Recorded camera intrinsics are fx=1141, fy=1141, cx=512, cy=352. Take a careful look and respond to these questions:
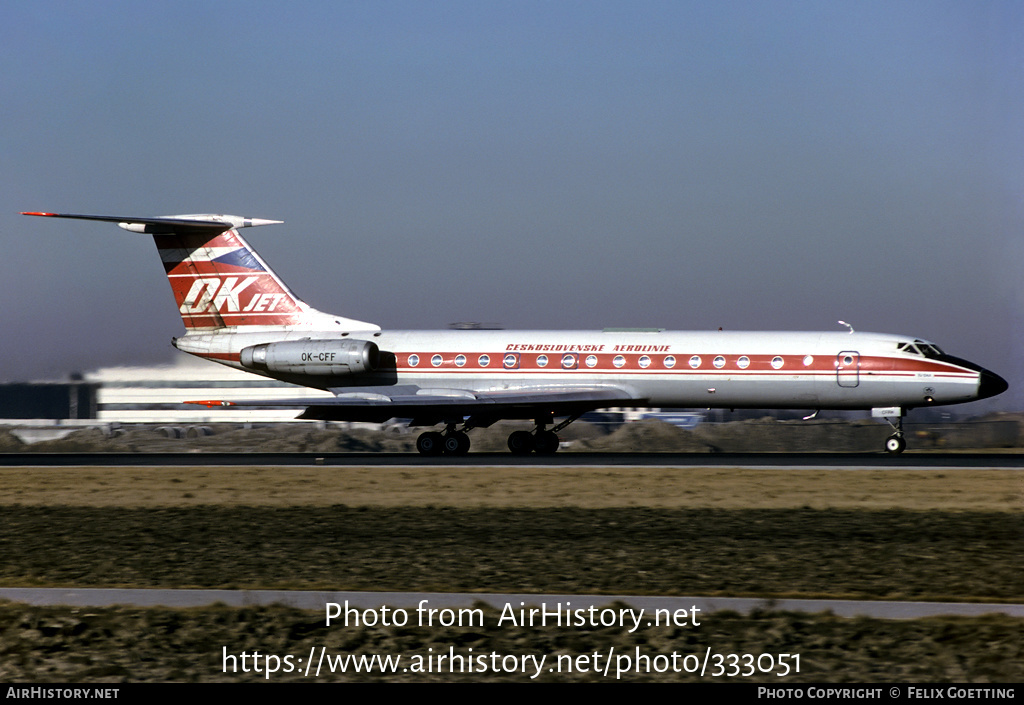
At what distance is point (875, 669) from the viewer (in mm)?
8820

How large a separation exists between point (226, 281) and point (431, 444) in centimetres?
892

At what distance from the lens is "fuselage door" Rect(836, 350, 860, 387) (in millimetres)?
31625

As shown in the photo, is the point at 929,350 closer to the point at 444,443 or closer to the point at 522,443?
the point at 522,443

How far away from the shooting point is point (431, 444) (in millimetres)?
34000

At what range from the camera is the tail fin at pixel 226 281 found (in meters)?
36.8

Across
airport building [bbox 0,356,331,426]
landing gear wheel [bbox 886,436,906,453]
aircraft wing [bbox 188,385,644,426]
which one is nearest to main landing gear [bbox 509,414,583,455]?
aircraft wing [bbox 188,385,644,426]

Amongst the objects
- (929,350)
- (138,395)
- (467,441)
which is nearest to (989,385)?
(929,350)

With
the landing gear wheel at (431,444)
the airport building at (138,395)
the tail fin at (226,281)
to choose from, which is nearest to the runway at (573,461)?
the landing gear wheel at (431,444)

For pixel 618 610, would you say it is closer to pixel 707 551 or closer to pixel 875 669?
pixel 875 669

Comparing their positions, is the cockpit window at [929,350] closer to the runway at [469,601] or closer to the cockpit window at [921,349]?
the cockpit window at [921,349]

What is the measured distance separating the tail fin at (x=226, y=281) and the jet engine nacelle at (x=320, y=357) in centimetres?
178

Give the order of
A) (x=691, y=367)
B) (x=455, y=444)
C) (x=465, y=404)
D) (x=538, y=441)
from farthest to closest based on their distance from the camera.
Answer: (x=538, y=441), (x=455, y=444), (x=465, y=404), (x=691, y=367)

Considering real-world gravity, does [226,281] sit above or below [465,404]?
above
